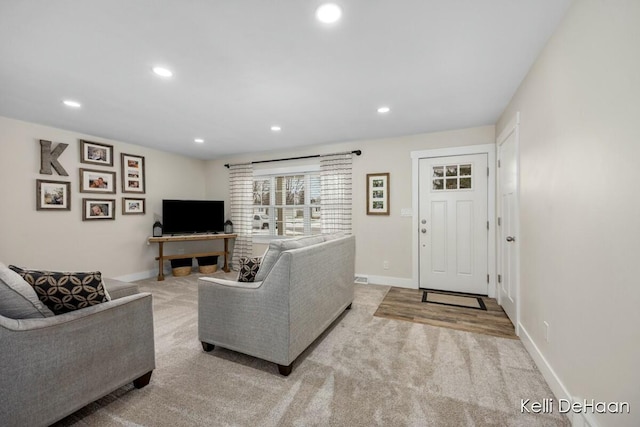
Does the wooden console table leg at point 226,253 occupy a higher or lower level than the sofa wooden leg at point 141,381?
higher

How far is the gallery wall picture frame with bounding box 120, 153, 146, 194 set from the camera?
4.50 meters

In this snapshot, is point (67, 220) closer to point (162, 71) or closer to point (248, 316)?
point (162, 71)

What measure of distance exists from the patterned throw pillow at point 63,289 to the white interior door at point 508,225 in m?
3.32

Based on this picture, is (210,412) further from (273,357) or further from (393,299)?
(393,299)

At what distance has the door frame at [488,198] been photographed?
3.61m

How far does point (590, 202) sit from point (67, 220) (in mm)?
5591

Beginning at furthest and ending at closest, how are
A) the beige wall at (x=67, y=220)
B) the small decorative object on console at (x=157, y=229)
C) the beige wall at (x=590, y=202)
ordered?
the small decorative object on console at (x=157, y=229)
the beige wall at (x=67, y=220)
the beige wall at (x=590, y=202)

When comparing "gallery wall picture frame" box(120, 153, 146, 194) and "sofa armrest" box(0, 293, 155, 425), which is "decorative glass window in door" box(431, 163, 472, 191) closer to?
"sofa armrest" box(0, 293, 155, 425)

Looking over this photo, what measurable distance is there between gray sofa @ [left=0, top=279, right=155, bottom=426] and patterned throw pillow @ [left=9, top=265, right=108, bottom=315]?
0.05 meters

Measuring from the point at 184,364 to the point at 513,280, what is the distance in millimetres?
3157

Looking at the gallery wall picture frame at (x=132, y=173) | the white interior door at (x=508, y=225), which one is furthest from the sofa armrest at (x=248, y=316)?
the gallery wall picture frame at (x=132, y=173)

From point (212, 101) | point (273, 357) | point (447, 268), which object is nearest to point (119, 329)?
point (273, 357)

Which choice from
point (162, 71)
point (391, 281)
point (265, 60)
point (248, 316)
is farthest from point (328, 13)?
point (391, 281)

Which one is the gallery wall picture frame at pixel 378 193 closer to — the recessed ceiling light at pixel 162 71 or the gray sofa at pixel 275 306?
the gray sofa at pixel 275 306
